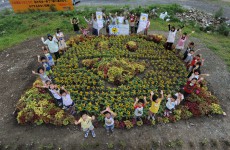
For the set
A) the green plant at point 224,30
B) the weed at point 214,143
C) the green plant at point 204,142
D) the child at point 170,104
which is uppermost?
the green plant at point 224,30

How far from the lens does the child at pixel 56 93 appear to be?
8.23m

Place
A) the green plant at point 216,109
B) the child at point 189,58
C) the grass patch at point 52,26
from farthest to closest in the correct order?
1. the grass patch at point 52,26
2. the child at point 189,58
3. the green plant at point 216,109

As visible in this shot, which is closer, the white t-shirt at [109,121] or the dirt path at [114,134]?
the white t-shirt at [109,121]

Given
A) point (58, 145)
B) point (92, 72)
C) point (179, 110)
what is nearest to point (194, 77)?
point (179, 110)

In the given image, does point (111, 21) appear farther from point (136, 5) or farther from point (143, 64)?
point (136, 5)

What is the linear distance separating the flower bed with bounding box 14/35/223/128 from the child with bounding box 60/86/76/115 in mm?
277

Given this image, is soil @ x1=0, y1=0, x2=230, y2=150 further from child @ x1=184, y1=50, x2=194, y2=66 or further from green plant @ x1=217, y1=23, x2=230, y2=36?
green plant @ x1=217, y1=23, x2=230, y2=36

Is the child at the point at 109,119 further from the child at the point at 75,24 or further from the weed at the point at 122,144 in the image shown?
the child at the point at 75,24

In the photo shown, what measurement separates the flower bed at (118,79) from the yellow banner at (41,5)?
7.33 metres

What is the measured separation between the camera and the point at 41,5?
61.6 ft

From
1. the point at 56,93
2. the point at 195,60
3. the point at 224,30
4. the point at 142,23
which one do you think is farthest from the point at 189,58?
the point at 56,93

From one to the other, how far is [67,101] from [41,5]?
46.5 feet

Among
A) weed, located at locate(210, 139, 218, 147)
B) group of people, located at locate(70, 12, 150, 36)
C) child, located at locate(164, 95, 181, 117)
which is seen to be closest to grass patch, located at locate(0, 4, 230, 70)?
group of people, located at locate(70, 12, 150, 36)

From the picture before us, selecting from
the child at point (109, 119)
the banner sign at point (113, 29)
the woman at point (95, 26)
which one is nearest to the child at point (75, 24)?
the woman at point (95, 26)
